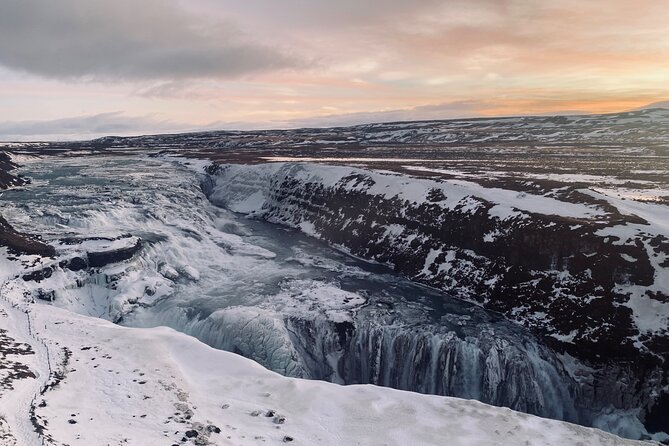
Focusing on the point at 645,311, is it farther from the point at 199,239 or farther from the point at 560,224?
the point at 199,239

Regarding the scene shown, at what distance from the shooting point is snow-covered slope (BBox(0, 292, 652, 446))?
658 inches

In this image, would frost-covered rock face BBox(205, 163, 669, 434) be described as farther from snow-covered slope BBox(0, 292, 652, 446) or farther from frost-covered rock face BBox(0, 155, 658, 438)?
snow-covered slope BBox(0, 292, 652, 446)

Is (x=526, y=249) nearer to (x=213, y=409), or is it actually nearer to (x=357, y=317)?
(x=357, y=317)

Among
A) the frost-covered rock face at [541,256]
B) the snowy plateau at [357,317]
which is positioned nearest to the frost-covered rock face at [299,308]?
the snowy plateau at [357,317]

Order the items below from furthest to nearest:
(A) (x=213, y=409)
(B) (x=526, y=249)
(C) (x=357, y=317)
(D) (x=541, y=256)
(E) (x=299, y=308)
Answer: (B) (x=526, y=249) → (D) (x=541, y=256) → (E) (x=299, y=308) → (C) (x=357, y=317) → (A) (x=213, y=409)

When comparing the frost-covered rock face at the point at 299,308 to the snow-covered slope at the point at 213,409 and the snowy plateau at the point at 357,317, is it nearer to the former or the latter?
the snowy plateau at the point at 357,317

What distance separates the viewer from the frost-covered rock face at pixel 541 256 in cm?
2602

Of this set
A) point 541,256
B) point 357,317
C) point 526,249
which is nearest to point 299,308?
point 357,317

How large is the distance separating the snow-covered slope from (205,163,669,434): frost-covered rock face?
359 inches

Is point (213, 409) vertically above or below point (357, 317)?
above

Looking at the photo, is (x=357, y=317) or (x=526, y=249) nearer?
(x=357, y=317)

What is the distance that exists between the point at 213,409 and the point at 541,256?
26.3 metres

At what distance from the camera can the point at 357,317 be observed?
3188 centimetres

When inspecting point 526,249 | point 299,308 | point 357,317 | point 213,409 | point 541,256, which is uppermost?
point 526,249
